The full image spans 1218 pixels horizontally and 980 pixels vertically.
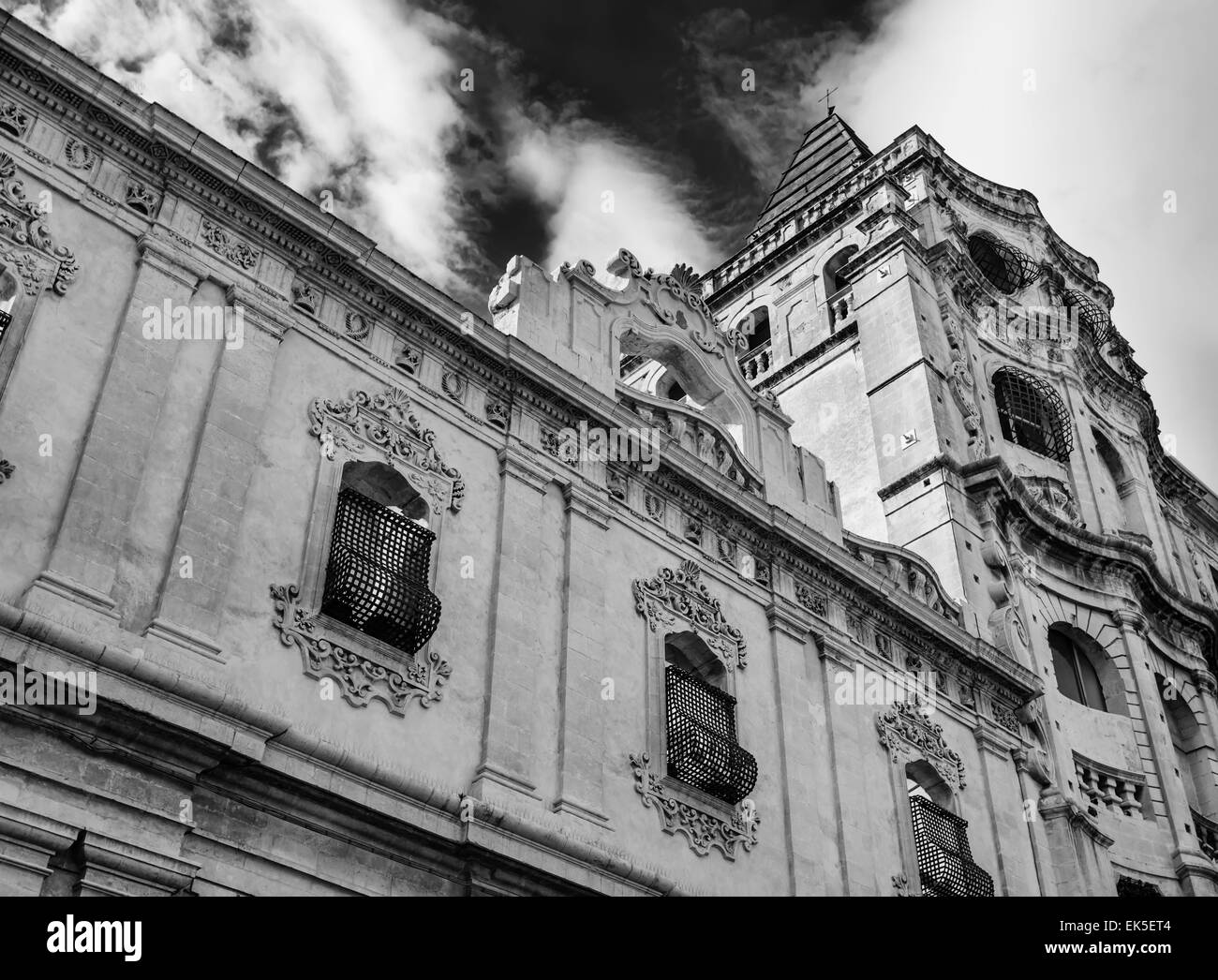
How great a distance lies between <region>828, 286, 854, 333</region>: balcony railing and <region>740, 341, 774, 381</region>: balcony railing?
5.90 ft

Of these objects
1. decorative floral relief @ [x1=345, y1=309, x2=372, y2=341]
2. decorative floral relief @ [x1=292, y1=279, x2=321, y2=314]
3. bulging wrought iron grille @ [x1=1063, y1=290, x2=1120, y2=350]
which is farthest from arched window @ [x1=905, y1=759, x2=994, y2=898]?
bulging wrought iron grille @ [x1=1063, y1=290, x2=1120, y2=350]

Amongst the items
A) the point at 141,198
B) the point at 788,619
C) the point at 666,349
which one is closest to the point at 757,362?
the point at 666,349

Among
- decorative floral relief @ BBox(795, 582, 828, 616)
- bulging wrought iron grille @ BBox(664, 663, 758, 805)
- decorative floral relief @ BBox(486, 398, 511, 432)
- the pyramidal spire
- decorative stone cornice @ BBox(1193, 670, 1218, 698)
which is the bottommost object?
bulging wrought iron grille @ BBox(664, 663, 758, 805)

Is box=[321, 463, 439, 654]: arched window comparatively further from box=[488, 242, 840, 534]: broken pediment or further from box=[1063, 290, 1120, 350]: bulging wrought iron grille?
box=[1063, 290, 1120, 350]: bulging wrought iron grille

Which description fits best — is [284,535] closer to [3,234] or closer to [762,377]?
[3,234]

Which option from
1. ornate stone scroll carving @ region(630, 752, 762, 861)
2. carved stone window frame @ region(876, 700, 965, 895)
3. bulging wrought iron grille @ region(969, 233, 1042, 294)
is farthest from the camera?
bulging wrought iron grille @ region(969, 233, 1042, 294)

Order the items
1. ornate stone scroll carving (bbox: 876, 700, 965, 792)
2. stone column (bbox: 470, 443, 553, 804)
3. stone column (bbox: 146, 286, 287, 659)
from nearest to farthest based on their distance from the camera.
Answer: stone column (bbox: 146, 286, 287, 659)
stone column (bbox: 470, 443, 553, 804)
ornate stone scroll carving (bbox: 876, 700, 965, 792)

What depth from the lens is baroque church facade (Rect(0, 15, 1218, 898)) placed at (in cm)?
1227

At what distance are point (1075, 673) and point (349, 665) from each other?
1811 cm

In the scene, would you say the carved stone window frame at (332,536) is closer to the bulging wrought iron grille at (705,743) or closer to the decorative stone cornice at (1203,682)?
the bulging wrought iron grille at (705,743)

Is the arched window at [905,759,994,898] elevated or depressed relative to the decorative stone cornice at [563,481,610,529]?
depressed

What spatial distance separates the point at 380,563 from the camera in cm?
1469

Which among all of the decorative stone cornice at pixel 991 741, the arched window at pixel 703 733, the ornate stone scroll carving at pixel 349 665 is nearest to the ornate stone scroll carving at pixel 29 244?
the ornate stone scroll carving at pixel 349 665

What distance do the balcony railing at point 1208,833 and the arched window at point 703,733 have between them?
13777 millimetres
